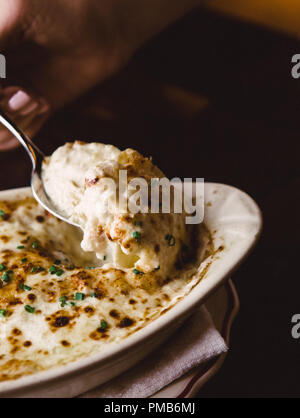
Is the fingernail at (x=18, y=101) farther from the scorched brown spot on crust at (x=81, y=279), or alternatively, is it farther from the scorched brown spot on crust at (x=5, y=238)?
the scorched brown spot on crust at (x=81, y=279)

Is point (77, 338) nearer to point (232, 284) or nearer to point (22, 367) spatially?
point (22, 367)

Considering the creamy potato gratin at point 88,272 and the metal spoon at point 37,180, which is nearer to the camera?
the creamy potato gratin at point 88,272

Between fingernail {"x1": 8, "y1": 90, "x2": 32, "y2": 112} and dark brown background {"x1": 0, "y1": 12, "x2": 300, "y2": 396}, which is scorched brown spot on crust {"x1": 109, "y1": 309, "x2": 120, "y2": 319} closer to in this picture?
dark brown background {"x1": 0, "y1": 12, "x2": 300, "y2": 396}

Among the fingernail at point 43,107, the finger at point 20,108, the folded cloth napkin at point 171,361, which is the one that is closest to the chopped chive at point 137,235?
the folded cloth napkin at point 171,361

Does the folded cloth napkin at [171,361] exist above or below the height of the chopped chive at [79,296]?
below

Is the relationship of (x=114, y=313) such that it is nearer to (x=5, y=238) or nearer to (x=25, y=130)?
(x=5, y=238)

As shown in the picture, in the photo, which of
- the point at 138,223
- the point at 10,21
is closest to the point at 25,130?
the point at 10,21
